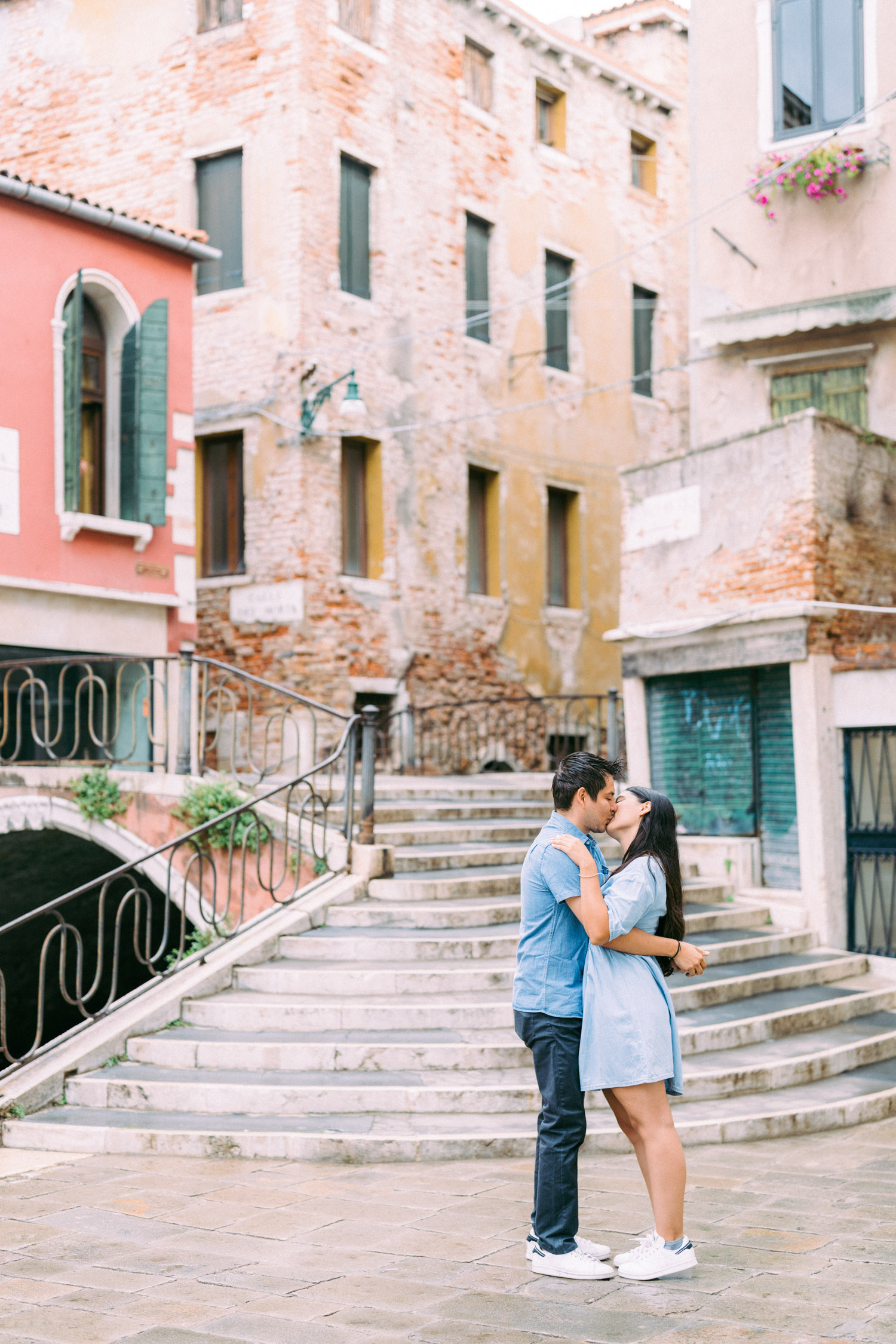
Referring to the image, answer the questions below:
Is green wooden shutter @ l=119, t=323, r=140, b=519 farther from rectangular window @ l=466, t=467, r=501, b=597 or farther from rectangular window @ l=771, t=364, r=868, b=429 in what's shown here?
rectangular window @ l=466, t=467, r=501, b=597

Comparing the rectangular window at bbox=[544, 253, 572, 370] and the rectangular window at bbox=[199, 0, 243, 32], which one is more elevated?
the rectangular window at bbox=[199, 0, 243, 32]

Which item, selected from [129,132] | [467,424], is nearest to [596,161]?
[467,424]

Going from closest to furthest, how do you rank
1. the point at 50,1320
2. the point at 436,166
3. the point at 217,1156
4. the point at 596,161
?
the point at 50,1320 < the point at 217,1156 < the point at 436,166 < the point at 596,161

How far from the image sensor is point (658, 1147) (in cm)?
470

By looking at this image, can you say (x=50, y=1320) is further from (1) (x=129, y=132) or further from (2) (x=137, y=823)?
(1) (x=129, y=132)

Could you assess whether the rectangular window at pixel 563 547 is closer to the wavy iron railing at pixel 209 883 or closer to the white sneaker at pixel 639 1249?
the wavy iron railing at pixel 209 883

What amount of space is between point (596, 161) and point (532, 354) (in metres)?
3.53

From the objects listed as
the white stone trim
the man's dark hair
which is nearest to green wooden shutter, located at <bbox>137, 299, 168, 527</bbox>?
the white stone trim

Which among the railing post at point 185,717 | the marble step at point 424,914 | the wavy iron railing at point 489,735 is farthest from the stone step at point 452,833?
the wavy iron railing at point 489,735

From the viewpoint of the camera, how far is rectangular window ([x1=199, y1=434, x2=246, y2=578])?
16875 millimetres

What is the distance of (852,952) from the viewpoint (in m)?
11.0

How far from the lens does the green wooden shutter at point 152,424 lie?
1370cm

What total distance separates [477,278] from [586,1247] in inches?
621

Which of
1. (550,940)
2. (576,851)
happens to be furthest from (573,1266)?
(576,851)
